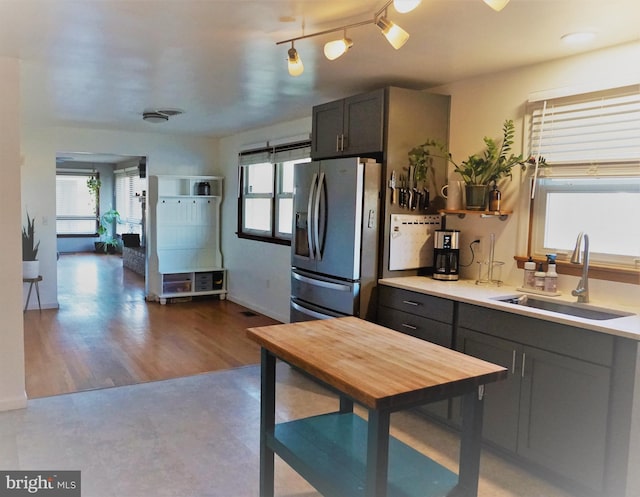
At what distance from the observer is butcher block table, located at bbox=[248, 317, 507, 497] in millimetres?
1674

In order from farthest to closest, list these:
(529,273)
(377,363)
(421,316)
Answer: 1. (421,316)
2. (529,273)
3. (377,363)

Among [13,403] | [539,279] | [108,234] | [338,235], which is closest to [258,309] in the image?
[338,235]

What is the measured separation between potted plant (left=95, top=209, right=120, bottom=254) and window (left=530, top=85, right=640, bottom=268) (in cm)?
1081

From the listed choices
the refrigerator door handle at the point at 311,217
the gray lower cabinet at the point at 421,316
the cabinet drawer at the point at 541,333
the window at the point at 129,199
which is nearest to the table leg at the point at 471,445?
the cabinet drawer at the point at 541,333

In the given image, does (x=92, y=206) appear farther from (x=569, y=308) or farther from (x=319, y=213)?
(x=569, y=308)

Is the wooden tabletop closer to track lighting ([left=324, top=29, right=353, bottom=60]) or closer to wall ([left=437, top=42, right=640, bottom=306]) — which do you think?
track lighting ([left=324, top=29, right=353, bottom=60])

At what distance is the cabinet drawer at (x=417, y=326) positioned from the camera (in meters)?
3.08

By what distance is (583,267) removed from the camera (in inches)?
112

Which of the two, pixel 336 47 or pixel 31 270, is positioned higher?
pixel 336 47

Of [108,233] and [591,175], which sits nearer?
[591,175]

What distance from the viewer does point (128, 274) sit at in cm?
936

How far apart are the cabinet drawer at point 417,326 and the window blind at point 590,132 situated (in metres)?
1.13

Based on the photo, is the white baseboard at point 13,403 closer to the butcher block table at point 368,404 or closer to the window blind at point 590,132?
the butcher block table at point 368,404

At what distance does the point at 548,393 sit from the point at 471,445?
84 cm
